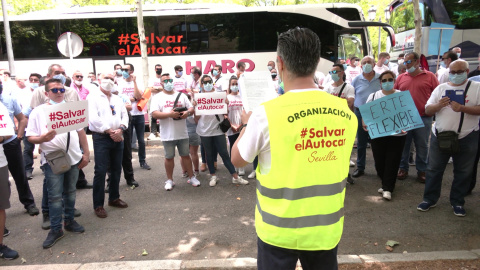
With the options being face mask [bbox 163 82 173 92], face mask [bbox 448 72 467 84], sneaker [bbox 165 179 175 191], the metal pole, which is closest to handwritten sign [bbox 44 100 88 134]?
face mask [bbox 163 82 173 92]

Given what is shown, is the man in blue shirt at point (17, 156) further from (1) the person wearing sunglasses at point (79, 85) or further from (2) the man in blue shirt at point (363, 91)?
→ (2) the man in blue shirt at point (363, 91)

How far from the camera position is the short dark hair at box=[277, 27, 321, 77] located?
1.76 m

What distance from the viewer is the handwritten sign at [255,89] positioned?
6.96 ft

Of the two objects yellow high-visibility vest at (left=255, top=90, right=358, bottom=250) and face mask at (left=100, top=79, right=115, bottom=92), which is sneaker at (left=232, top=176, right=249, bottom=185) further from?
yellow high-visibility vest at (left=255, top=90, right=358, bottom=250)

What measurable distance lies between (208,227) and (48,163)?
2.19 m

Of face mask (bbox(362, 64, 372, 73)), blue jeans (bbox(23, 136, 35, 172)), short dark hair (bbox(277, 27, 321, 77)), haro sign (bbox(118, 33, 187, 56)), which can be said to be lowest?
blue jeans (bbox(23, 136, 35, 172))

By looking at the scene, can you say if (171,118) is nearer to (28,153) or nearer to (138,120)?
(138,120)

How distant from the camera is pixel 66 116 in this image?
415cm

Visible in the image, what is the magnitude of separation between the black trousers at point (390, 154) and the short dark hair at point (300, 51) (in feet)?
13.2

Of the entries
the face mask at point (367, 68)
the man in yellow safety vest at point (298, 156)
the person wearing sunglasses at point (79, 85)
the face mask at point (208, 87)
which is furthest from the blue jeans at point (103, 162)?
the face mask at point (367, 68)

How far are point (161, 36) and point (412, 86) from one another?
9.00 metres

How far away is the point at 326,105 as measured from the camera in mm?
1787

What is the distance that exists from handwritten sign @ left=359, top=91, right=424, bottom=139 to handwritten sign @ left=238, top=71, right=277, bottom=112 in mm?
3148

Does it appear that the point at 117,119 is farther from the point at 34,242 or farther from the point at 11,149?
the point at 34,242
